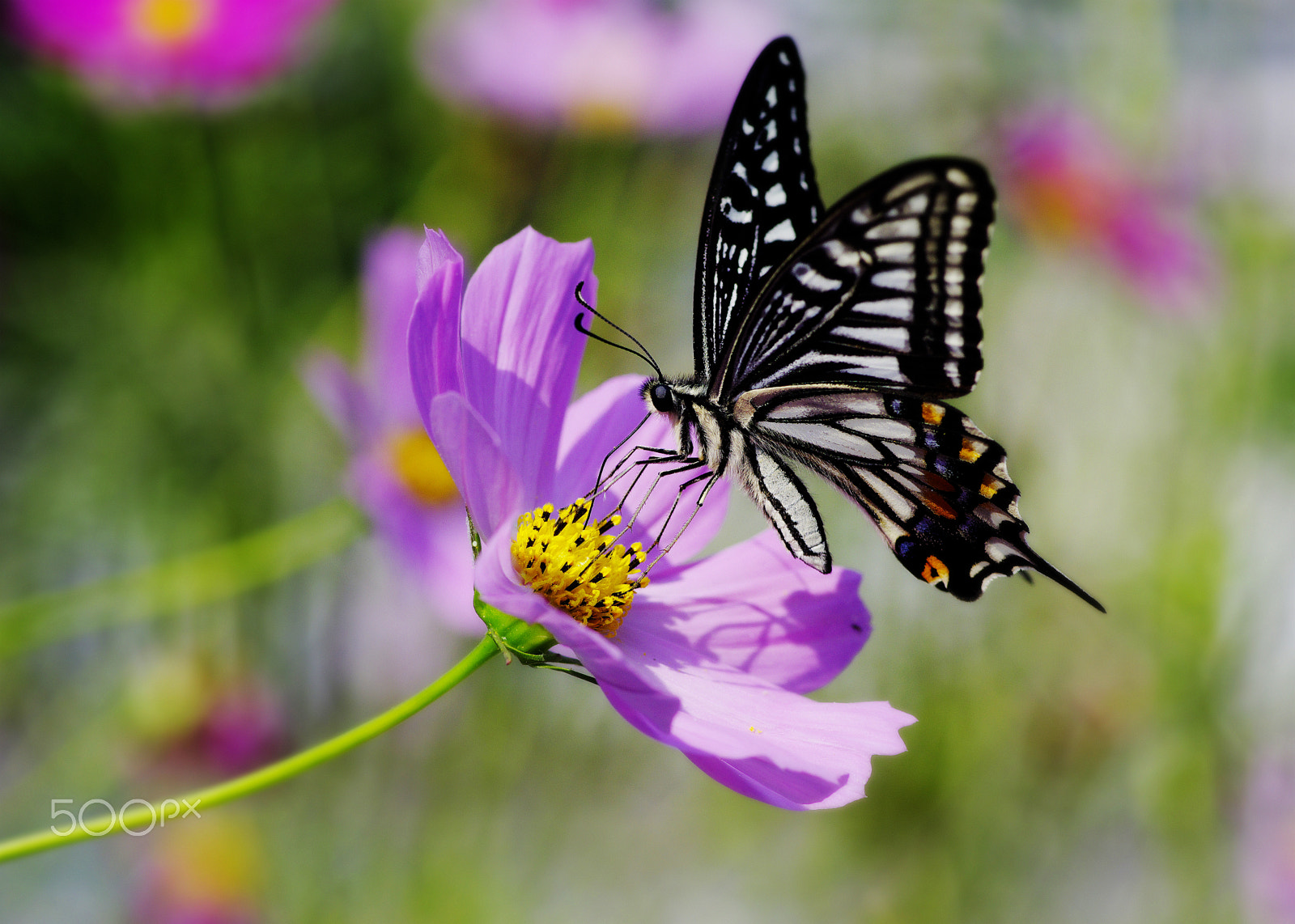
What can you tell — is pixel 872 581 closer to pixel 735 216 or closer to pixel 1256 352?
pixel 1256 352

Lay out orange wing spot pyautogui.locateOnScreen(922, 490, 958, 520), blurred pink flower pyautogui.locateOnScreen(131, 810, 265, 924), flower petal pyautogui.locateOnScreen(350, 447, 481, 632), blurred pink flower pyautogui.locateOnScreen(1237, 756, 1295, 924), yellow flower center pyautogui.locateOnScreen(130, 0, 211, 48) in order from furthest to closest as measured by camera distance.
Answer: blurred pink flower pyautogui.locateOnScreen(1237, 756, 1295, 924), yellow flower center pyautogui.locateOnScreen(130, 0, 211, 48), blurred pink flower pyautogui.locateOnScreen(131, 810, 265, 924), flower petal pyautogui.locateOnScreen(350, 447, 481, 632), orange wing spot pyautogui.locateOnScreen(922, 490, 958, 520)

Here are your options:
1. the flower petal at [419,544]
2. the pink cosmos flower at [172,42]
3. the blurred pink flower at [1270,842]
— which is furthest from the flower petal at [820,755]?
the blurred pink flower at [1270,842]

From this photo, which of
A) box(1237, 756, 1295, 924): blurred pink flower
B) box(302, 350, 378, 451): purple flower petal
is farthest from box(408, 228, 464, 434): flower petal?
box(1237, 756, 1295, 924): blurred pink flower

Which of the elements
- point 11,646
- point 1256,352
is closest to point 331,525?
point 11,646

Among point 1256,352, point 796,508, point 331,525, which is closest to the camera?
point 796,508

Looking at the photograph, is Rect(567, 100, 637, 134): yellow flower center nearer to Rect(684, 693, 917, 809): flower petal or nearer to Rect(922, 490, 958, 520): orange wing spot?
Rect(922, 490, 958, 520): orange wing spot

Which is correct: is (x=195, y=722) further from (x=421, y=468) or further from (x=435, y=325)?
(x=435, y=325)
